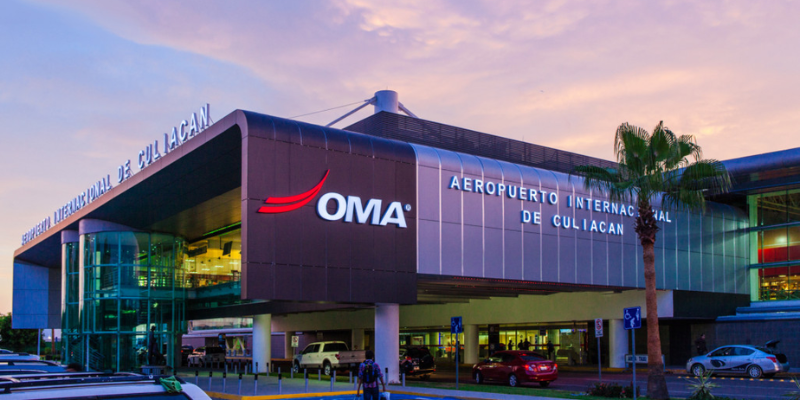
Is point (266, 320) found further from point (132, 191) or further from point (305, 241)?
point (305, 241)

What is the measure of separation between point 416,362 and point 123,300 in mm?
14865

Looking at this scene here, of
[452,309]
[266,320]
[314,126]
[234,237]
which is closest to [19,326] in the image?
[234,237]

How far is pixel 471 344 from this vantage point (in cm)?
4903

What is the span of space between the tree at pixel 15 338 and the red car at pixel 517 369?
204 ft

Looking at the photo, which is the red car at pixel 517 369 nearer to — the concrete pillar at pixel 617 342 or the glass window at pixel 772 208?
the concrete pillar at pixel 617 342

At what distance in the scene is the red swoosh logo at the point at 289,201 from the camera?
2698cm

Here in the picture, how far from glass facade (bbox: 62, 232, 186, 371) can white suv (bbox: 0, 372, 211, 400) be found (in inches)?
1342

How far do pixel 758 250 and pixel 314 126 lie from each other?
30981mm

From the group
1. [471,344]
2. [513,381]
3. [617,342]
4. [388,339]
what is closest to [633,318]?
[513,381]

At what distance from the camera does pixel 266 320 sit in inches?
1580

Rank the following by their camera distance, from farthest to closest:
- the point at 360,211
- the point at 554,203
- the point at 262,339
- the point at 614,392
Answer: the point at 262,339
the point at 554,203
the point at 360,211
the point at 614,392

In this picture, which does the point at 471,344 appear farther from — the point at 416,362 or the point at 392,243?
the point at 392,243

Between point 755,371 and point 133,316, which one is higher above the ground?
point 133,316

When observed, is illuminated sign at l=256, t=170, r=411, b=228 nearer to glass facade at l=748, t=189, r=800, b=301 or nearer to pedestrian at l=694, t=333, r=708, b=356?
pedestrian at l=694, t=333, r=708, b=356
